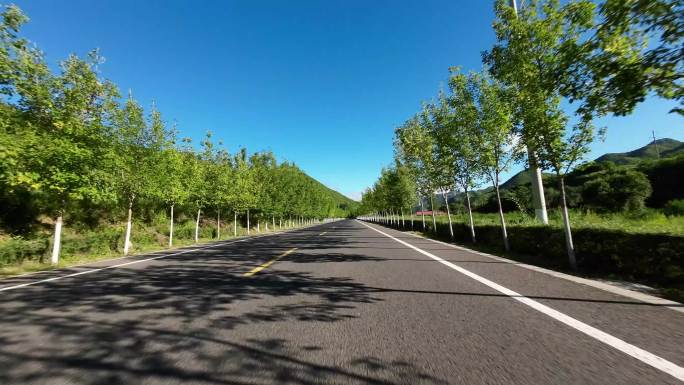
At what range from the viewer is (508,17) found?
38.3 feet

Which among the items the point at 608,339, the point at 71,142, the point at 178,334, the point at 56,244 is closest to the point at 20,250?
the point at 56,244

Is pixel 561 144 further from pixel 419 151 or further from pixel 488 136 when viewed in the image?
pixel 419 151

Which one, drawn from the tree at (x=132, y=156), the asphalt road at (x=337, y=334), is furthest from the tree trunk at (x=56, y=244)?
the asphalt road at (x=337, y=334)

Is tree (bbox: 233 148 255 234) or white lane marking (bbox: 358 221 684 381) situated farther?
tree (bbox: 233 148 255 234)

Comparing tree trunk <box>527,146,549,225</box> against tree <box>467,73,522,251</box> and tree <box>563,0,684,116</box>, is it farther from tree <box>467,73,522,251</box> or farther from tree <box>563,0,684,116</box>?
tree <box>563,0,684,116</box>

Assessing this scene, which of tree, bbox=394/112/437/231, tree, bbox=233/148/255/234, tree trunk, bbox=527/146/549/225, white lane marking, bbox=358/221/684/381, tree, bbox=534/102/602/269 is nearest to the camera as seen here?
white lane marking, bbox=358/221/684/381

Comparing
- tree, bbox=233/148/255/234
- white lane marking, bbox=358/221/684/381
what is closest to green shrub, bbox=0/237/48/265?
white lane marking, bbox=358/221/684/381

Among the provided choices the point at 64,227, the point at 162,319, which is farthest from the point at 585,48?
the point at 64,227

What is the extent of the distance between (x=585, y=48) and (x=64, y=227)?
1180 inches

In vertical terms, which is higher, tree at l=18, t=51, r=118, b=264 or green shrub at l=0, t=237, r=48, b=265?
tree at l=18, t=51, r=118, b=264

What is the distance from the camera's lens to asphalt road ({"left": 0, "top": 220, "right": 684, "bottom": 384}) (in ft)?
9.39

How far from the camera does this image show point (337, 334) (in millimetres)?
3875

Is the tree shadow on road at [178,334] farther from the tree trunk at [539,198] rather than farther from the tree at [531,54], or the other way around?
the tree trunk at [539,198]

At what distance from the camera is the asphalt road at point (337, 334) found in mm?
2861
